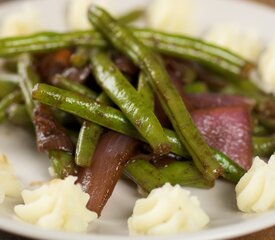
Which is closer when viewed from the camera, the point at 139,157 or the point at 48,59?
the point at 139,157

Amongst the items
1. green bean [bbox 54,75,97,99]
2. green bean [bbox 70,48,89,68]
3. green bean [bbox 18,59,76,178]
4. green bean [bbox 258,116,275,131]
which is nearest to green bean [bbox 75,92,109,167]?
green bean [bbox 18,59,76,178]

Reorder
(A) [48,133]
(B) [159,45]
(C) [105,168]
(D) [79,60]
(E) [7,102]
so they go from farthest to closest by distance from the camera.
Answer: (B) [159,45] → (D) [79,60] → (E) [7,102] → (A) [48,133] → (C) [105,168]

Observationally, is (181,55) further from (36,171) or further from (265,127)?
(36,171)

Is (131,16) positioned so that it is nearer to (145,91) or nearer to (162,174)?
(145,91)

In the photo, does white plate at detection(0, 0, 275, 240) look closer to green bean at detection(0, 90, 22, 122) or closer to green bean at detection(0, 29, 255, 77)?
green bean at detection(0, 90, 22, 122)

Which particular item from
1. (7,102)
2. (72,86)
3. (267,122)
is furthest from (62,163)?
(267,122)

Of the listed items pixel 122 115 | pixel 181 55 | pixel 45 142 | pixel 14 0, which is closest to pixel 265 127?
pixel 181 55

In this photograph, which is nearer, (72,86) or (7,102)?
(72,86)
